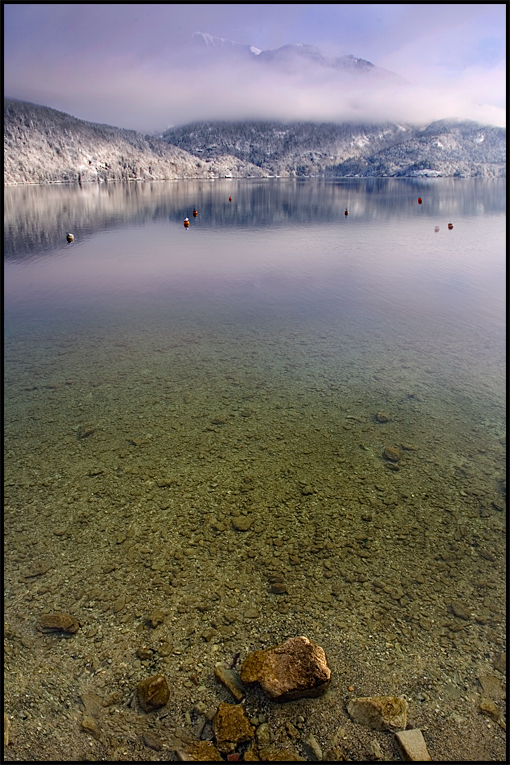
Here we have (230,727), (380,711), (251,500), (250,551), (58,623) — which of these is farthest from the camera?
(251,500)

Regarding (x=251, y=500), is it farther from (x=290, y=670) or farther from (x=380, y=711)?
(x=380, y=711)

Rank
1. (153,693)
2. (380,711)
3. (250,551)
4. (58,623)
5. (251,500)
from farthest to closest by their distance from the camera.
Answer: (251,500)
(250,551)
(58,623)
(153,693)
(380,711)

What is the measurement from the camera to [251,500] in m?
10.5

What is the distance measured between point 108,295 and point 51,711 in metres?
23.6

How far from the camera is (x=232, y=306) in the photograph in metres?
24.7

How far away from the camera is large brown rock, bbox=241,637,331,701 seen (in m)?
6.28

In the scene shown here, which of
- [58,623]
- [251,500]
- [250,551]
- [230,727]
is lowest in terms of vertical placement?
[230,727]

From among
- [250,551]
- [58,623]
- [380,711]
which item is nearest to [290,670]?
[380,711]

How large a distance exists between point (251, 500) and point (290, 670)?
14.2 feet

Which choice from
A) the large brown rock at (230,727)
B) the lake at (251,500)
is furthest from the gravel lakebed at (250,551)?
the large brown rock at (230,727)

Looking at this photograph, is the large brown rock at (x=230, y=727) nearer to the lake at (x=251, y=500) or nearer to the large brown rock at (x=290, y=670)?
the lake at (x=251, y=500)

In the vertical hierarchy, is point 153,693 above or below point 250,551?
below

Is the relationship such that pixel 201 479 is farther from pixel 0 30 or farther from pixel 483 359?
pixel 483 359

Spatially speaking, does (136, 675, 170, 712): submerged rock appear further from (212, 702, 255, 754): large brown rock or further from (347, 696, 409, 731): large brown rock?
(347, 696, 409, 731): large brown rock
